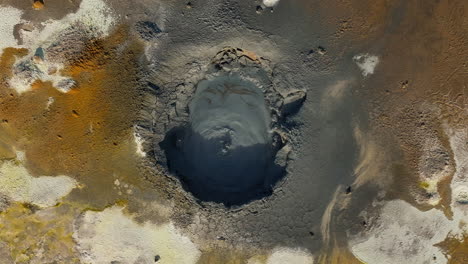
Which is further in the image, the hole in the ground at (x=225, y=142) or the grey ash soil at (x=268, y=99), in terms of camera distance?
the hole in the ground at (x=225, y=142)

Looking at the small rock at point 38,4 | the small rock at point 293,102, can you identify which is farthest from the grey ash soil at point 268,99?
the small rock at point 38,4

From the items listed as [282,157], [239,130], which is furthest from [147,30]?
[282,157]

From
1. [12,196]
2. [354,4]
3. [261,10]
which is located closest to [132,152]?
[12,196]

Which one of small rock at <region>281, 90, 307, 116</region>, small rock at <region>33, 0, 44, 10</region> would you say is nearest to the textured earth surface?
small rock at <region>281, 90, 307, 116</region>

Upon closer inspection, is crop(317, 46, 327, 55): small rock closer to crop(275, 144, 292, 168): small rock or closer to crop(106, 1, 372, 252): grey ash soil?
crop(106, 1, 372, 252): grey ash soil

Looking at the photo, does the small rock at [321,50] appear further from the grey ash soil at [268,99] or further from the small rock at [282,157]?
the small rock at [282,157]

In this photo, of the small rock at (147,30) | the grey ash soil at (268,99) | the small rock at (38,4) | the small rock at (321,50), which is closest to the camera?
the grey ash soil at (268,99)

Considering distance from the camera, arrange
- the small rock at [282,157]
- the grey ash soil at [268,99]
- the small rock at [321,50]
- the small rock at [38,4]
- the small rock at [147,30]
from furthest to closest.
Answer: the small rock at [38,4]
the small rock at [321,50]
the small rock at [147,30]
the small rock at [282,157]
the grey ash soil at [268,99]
